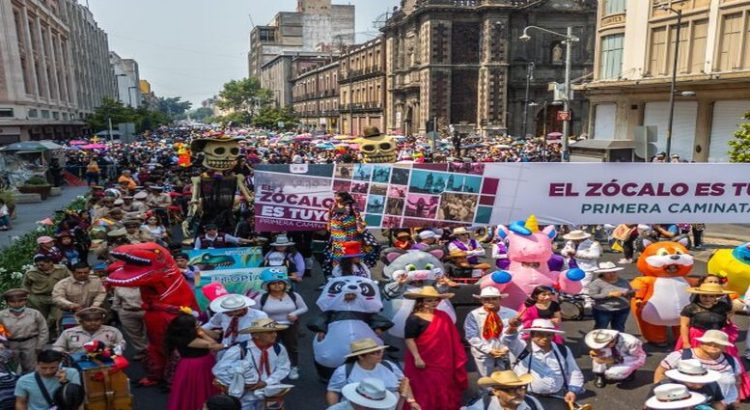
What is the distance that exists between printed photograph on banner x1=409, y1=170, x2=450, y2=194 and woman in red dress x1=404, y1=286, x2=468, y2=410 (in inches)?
163

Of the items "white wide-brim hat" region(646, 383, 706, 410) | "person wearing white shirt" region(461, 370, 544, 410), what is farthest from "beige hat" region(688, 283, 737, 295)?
"person wearing white shirt" region(461, 370, 544, 410)

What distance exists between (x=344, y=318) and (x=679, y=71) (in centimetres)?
Result: 2474

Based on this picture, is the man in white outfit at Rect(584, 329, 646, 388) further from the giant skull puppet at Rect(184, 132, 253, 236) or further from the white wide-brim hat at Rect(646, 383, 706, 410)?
the giant skull puppet at Rect(184, 132, 253, 236)

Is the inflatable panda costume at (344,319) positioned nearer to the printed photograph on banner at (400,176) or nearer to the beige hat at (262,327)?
the beige hat at (262,327)

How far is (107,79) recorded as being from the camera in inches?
3177

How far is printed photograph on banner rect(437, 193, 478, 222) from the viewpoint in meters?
9.44

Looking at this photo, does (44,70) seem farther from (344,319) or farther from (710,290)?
(710,290)

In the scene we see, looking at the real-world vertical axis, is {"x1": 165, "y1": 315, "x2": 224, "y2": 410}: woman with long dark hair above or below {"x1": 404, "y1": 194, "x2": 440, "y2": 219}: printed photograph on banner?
below

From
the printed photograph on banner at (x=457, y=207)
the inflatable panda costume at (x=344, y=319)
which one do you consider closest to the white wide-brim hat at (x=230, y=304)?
the inflatable panda costume at (x=344, y=319)

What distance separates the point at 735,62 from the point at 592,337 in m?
21.0

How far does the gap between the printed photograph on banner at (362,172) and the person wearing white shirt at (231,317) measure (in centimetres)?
412

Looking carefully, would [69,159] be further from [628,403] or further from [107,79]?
[107,79]

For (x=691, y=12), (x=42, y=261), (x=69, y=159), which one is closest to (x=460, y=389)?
(x=42, y=261)

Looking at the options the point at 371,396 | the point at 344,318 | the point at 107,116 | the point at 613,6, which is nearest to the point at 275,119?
the point at 107,116
